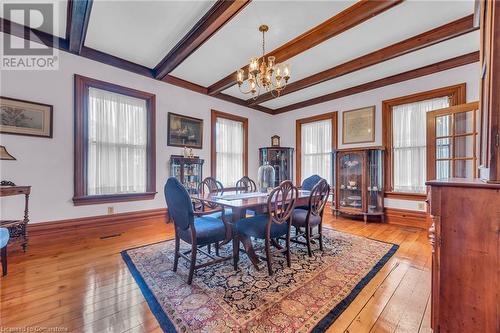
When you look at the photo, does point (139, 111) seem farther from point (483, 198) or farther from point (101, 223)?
point (483, 198)

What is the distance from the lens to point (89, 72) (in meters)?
3.28

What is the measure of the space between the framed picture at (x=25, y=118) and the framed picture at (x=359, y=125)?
5223 millimetres

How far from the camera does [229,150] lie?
5254 millimetres

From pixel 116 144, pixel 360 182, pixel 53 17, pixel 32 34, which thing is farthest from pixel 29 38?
pixel 360 182

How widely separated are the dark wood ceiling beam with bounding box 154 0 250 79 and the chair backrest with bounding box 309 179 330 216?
2.10m

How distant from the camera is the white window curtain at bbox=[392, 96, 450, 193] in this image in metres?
3.84

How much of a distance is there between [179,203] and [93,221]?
88.3 inches

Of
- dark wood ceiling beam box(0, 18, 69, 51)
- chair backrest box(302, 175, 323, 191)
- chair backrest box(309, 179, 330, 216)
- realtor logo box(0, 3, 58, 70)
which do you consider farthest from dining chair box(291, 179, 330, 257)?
dark wood ceiling beam box(0, 18, 69, 51)

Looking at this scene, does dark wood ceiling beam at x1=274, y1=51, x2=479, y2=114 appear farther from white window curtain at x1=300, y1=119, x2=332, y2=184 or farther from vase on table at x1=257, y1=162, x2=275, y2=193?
vase on table at x1=257, y1=162, x2=275, y2=193

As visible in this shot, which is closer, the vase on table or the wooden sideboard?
the wooden sideboard

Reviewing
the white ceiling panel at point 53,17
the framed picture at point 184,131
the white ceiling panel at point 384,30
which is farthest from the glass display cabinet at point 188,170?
the white ceiling panel at point 384,30

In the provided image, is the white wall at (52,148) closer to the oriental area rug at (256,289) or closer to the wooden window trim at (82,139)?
the wooden window trim at (82,139)

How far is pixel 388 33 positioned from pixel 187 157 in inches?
146

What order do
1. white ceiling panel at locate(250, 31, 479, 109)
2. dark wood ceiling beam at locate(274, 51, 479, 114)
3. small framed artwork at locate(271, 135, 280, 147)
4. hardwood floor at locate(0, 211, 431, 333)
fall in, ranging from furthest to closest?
1. small framed artwork at locate(271, 135, 280, 147)
2. dark wood ceiling beam at locate(274, 51, 479, 114)
3. white ceiling panel at locate(250, 31, 479, 109)
4. hardwood floor at locate(0, 211, 431, 333)
